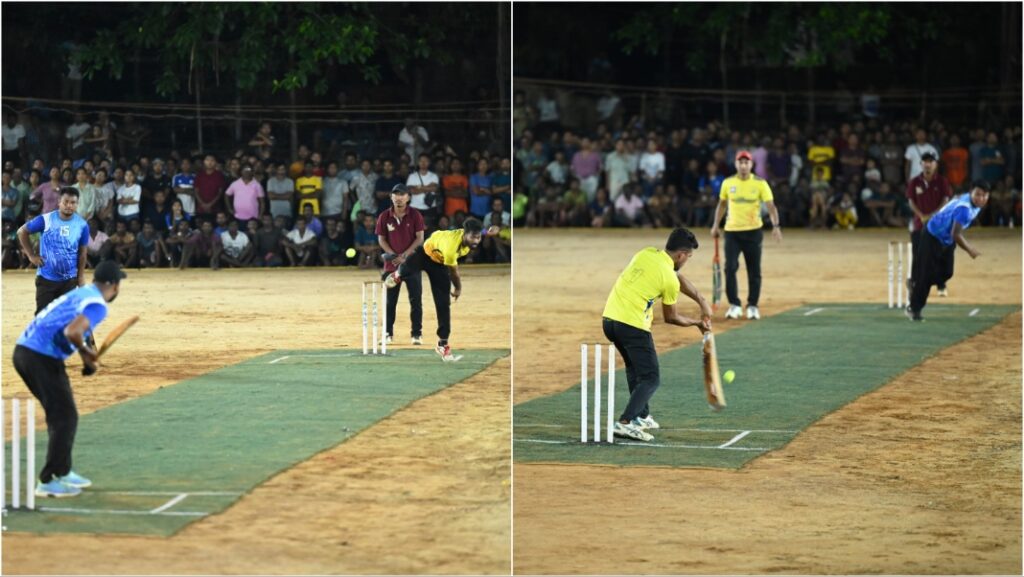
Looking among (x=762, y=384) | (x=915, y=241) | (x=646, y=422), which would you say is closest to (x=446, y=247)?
(x=646, y=422)

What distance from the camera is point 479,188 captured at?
10250 millimetres

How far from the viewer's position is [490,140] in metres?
10.1

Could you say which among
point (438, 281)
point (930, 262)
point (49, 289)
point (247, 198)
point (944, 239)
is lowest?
point (930, 262)

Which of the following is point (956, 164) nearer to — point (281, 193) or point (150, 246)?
point (281, 193)

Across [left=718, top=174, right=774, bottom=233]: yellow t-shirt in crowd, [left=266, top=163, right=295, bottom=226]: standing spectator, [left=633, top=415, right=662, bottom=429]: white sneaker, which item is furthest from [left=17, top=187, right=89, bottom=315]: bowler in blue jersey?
[left=718, top=174, right=774, bottom=233]: yellow t-shirt in crowd

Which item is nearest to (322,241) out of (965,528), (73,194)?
(73,194)

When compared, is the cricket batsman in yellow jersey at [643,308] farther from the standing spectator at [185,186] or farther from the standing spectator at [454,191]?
the standing spectator at [185,186]

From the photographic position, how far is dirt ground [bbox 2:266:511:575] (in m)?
8.07

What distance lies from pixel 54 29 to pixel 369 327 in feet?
8.15

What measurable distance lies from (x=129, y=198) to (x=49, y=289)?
79 cm

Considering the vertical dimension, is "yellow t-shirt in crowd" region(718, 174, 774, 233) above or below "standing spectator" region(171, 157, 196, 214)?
below

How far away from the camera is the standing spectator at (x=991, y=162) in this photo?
27.6m

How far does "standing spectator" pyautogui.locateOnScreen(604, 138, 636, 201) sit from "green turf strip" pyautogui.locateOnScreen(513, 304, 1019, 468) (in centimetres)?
978

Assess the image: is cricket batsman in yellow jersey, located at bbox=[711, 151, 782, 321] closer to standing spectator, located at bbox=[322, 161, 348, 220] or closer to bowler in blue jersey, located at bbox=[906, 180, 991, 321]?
bowler in blue jersey, located at bbox=[906, 180, 991, 321]
